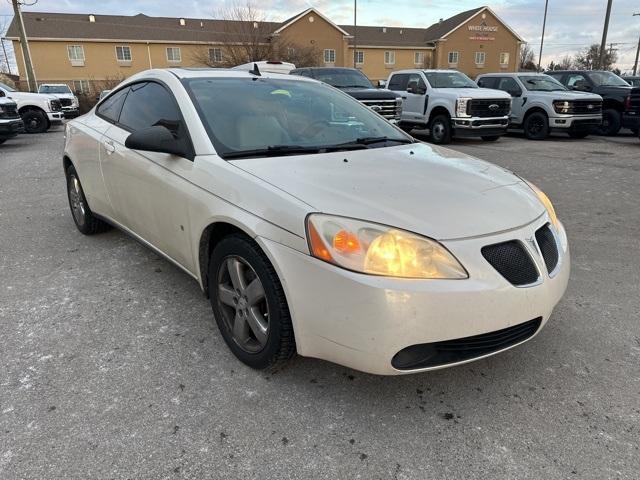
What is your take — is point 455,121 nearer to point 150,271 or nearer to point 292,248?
point 150,271

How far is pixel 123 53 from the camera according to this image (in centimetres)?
4750

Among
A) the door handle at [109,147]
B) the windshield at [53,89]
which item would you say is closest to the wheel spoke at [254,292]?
the door handle at [109,147]

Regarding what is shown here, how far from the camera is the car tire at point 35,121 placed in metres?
16.3

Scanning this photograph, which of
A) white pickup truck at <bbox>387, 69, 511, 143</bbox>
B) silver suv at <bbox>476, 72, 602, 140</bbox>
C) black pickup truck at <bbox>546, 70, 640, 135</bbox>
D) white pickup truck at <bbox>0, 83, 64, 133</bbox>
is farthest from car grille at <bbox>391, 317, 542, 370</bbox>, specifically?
white pickup truck at <bbox>0, 83, 64, 133</bbox>

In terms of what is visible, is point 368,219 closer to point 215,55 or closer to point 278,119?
point 278,119

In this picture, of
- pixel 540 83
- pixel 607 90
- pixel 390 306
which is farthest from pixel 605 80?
pixel 390 306

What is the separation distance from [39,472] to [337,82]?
1175 centimetres

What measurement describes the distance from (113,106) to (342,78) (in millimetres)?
9301

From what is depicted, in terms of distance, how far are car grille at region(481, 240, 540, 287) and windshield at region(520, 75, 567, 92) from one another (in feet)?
42.7

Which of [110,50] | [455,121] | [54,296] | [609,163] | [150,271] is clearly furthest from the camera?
[110,50]

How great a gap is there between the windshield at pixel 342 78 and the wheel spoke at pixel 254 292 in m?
10.6

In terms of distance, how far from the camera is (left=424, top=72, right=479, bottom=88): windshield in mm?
13094

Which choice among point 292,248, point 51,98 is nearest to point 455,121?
point 292,248

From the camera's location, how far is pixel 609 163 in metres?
9.38
